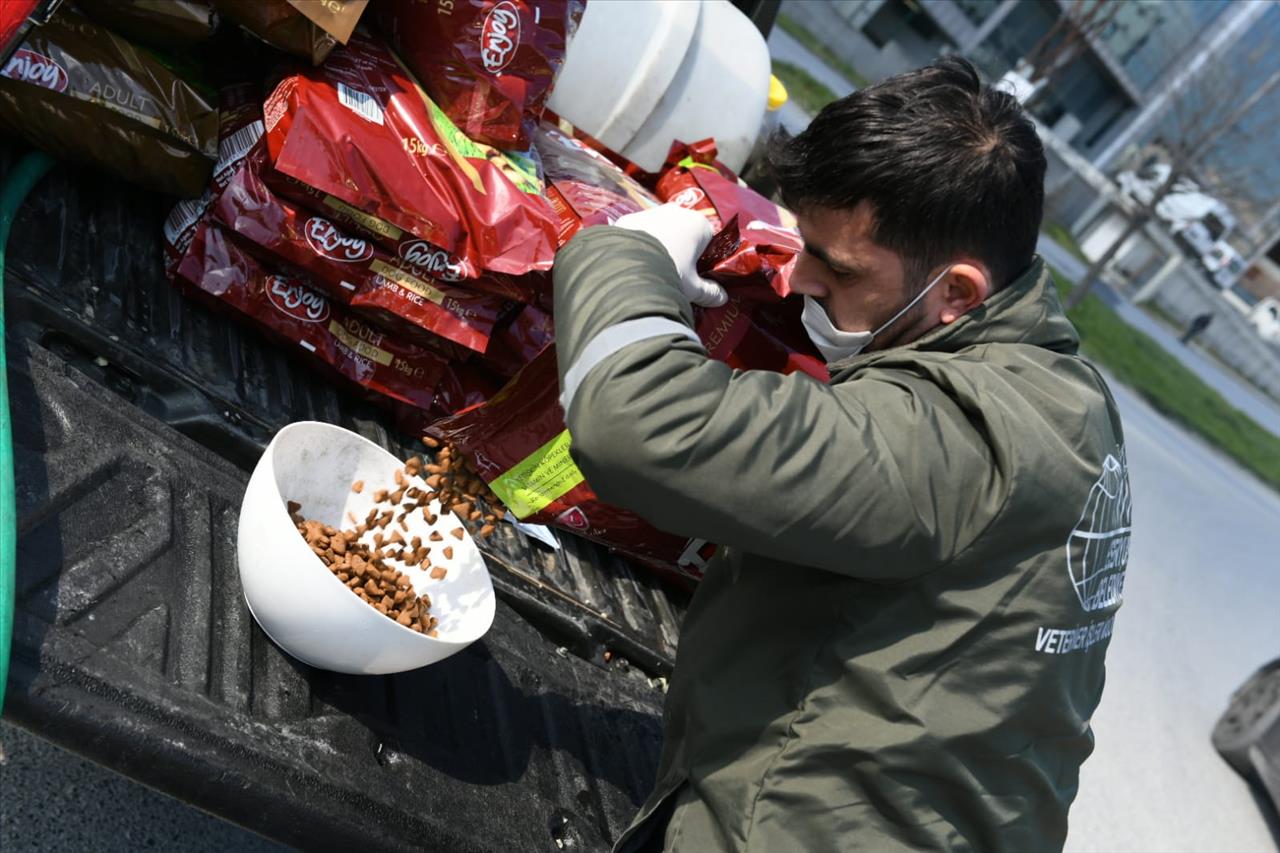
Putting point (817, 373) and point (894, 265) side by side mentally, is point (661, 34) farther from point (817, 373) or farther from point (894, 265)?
point (894, 265)

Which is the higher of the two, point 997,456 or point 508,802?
point 997,456

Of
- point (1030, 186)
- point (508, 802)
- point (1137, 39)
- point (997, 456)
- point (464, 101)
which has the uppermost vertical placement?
point (1137, 39)

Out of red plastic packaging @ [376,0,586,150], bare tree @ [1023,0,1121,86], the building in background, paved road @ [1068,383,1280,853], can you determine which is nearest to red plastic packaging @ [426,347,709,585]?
red plastic packaging @ [376,0,586,150]

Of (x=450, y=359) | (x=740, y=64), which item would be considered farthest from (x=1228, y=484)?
(x=450, y=359)

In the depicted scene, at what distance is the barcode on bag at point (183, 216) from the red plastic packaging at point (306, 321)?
40 mm

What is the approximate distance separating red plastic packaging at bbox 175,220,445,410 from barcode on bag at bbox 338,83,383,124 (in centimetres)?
38

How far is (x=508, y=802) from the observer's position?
1688 mm

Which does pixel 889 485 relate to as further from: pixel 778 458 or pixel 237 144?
pixel 237 144

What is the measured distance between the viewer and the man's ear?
3.90 feet

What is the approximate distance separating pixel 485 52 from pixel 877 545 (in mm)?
1503

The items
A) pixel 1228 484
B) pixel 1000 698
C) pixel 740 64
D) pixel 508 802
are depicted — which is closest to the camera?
pixel 1000 698

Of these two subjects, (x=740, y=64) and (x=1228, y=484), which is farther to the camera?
(x=1228, y=484)

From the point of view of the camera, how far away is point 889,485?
3.26 ft

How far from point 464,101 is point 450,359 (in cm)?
57
